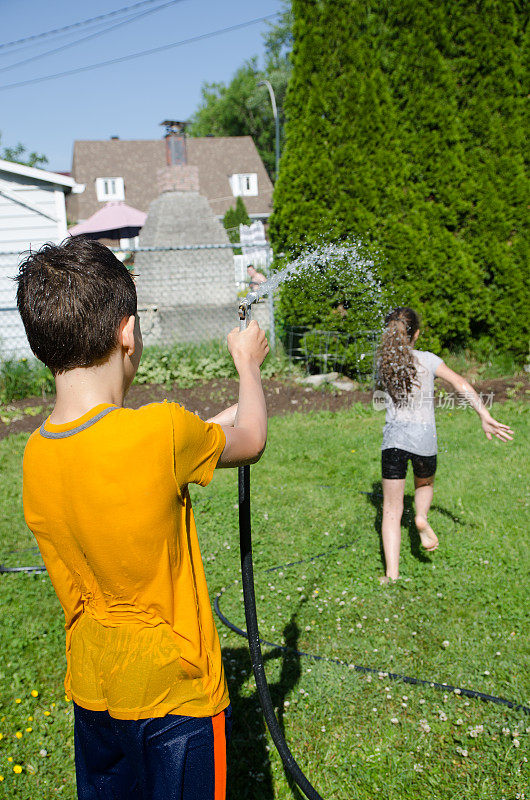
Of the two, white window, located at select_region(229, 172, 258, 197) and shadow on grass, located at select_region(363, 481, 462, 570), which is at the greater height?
white window, located at select_region(229, 172, 258, 197)

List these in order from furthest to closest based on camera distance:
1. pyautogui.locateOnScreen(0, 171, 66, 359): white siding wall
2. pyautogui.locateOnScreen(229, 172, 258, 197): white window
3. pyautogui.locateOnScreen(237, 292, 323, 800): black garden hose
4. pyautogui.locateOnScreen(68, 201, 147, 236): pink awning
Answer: pyautogui.locateOnScreen(229, 172, 258, 197): white window < pyautogui.locateOnScreen(68, 201, 147, 236): pink awning < pyautogui.locateOnScreen(0, 171, 66, 359): white siding wall < pyautogui.locateOnScreen(237, 292, 323, 800): black garden hose

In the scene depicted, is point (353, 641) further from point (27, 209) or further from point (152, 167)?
point (152, 167)

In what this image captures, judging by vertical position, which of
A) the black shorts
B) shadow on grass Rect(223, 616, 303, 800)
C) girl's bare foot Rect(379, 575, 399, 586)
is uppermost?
the black shorts

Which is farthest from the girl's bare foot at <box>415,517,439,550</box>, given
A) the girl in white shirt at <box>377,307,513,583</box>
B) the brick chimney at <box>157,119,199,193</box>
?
the brick chimney at <box>157,119,199,193</box>

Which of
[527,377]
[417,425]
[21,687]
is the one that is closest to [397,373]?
[417,425]

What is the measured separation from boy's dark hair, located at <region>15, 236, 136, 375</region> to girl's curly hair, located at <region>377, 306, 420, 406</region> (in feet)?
8.69

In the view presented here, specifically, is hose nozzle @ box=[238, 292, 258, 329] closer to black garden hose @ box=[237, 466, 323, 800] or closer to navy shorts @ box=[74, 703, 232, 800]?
black garden hose @ box=[237, 466, 323, 800]

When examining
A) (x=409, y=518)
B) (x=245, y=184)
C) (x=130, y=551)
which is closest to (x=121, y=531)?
(x=130, y=551)

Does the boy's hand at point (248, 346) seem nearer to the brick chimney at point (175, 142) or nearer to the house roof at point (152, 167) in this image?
the brick chimney at point (175, 142)

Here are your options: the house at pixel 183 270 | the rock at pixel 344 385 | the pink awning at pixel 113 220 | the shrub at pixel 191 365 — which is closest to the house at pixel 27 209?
the house at pixel 183 270

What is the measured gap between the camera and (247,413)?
1469 mm

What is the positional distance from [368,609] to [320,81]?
6.91 m

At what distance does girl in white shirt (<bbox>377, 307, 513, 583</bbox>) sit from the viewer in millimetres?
3748

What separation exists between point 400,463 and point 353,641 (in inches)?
42.6
